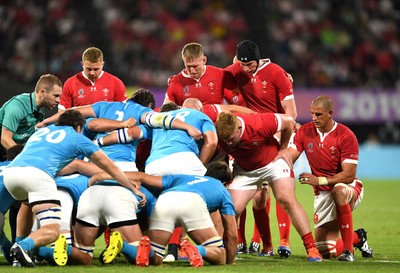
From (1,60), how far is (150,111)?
40.6ft

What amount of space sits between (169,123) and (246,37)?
1521 centimetres

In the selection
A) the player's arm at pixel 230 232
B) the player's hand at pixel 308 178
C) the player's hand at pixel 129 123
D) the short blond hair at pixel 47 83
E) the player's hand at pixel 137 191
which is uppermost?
the short blond hair at pixel 47 83

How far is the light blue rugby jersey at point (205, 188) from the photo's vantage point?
Result: 8469 mm

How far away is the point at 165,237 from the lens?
330 inches

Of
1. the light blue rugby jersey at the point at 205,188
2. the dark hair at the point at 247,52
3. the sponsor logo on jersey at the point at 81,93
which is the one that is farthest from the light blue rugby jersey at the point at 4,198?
the dark hair at the point at 247,52

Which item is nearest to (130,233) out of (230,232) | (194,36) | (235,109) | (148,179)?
(148,179)

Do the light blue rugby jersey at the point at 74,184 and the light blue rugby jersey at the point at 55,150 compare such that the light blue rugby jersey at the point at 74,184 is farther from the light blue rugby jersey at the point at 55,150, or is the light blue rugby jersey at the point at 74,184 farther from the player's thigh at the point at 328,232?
the player's thigh at the point at 328,232

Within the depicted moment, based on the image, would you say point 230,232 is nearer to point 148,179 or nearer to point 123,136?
point 148,179

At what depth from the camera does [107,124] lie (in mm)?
9234

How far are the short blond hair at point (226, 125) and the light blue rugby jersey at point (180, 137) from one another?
180mm

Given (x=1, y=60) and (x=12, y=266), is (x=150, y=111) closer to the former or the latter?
(x=12, y=266)

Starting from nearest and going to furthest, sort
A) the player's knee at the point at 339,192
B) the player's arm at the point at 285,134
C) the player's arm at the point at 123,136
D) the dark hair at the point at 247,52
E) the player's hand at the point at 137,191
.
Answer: the player's hand at the point at 137,191 → the player's arm at the point at 123,136 → the player's arm at the point at 285,134 → the player's knee at the point at 339,192 → the dark hair at the point at 247,52

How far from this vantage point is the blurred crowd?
21578 mm

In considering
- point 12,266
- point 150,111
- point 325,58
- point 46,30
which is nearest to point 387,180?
point 325,58
